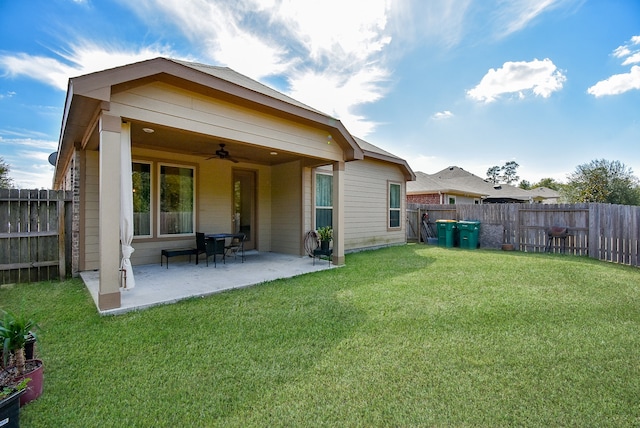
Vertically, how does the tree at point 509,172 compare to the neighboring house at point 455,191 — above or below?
above

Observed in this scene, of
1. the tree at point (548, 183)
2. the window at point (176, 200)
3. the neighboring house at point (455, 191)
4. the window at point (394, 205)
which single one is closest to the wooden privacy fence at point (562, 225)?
the window at point (394, 205)

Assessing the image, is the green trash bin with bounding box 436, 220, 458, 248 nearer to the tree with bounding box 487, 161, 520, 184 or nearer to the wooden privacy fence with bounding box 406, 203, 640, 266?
the wooden privacy fence with bounding box 406, 203, 640, 266

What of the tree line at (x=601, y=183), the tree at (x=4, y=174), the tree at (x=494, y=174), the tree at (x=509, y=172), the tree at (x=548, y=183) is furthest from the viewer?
the tree at (x=494, y=174)

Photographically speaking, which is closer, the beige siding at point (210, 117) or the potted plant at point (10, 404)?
the potted plant at point (10, 404)

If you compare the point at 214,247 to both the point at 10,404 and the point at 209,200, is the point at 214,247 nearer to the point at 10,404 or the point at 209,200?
the point at 209,200

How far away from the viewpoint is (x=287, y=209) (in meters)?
8.17

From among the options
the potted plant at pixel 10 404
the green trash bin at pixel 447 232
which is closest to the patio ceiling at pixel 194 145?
the potted plant at pixel 10 404

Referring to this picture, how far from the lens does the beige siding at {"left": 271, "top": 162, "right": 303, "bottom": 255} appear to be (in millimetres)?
7871

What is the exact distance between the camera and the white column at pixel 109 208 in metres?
3.50

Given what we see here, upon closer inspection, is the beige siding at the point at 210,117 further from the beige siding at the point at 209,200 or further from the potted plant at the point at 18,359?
the beige siding at the point at 209,200

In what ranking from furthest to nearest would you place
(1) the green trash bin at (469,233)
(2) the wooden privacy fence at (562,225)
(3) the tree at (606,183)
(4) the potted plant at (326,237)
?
(3) the tree at (606,183) < (1) the green trash bin at (469,233) < (2) the wooden privacy fence at (562,225) < (4) the potted plant at (326,237)

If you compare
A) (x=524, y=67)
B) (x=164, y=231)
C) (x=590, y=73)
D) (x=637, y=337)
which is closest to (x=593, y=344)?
(x=637, y=337)

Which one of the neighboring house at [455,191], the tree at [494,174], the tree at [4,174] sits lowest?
the neighboring house at [455,191]

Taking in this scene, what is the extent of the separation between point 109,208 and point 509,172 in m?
64.9
